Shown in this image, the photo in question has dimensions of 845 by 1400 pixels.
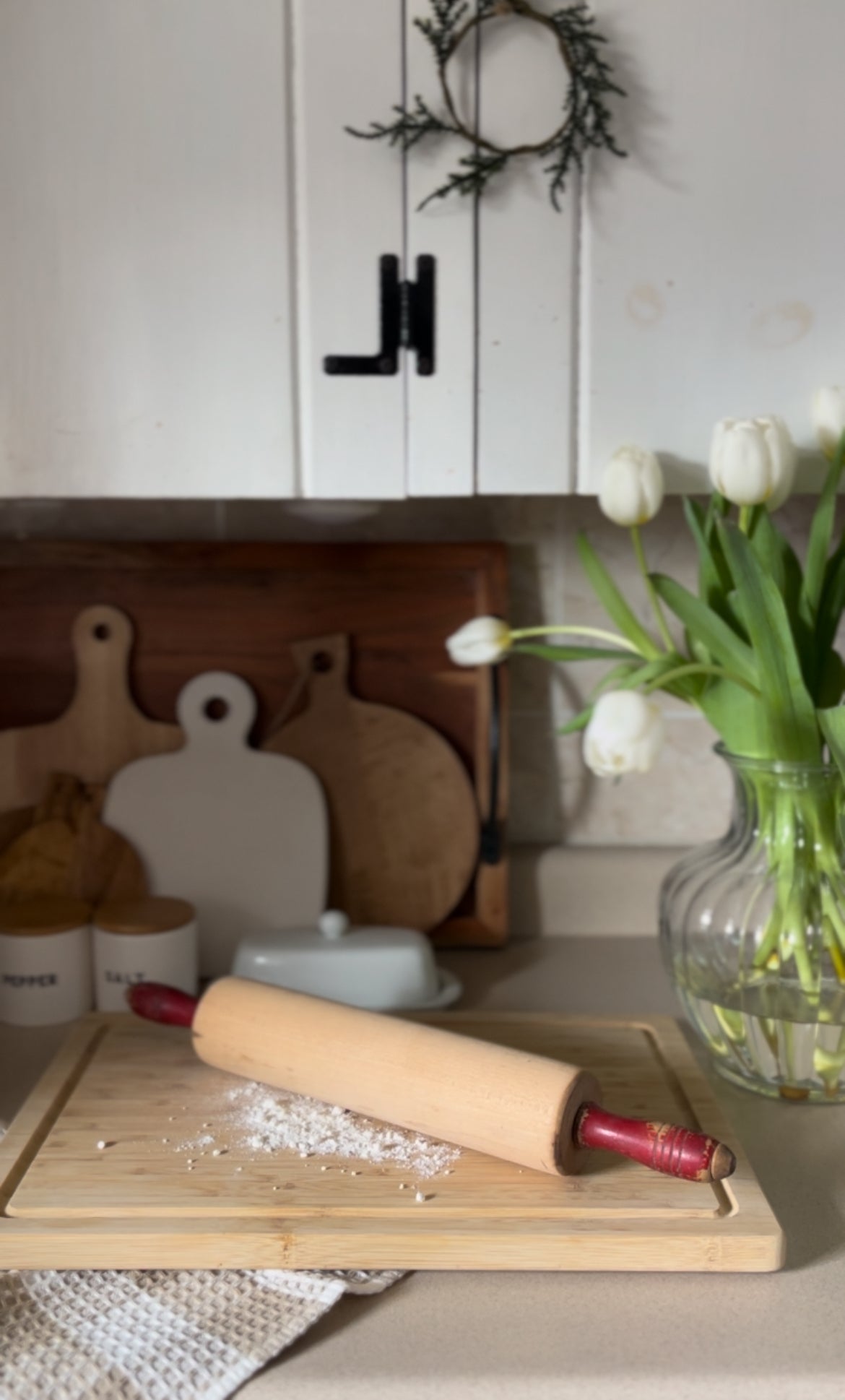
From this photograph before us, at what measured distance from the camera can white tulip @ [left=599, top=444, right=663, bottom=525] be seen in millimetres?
996

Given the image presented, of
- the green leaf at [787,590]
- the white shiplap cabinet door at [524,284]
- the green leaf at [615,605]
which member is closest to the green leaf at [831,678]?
the green leaf at [787,590]

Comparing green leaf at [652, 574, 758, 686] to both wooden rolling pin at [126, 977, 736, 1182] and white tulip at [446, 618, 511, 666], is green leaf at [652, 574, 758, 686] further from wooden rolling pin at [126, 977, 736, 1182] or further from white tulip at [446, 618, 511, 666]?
wooden rolling pin at [126, 977, 736, 1182]

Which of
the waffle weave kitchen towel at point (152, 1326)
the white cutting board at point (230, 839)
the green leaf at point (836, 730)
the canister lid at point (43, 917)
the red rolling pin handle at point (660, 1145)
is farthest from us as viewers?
the white cutting board at point (230, 839)

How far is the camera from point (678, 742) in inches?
56.6

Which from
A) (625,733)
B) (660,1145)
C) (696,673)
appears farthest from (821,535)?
(660,1145)

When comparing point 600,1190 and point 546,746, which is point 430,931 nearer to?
point 546,746

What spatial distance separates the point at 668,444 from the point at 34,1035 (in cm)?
79

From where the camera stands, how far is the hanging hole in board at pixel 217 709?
138 centimetres

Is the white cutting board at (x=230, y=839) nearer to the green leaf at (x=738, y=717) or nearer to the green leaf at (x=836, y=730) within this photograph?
the green leaf at (x=738, y=717)

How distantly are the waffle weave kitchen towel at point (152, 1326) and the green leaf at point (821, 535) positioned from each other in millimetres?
611

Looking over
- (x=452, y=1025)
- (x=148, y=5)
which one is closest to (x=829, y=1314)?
(x=452, y=1025)

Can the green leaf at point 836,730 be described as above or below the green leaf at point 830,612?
below

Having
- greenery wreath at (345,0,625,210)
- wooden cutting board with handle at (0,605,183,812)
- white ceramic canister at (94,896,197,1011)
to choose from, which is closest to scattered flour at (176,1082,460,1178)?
white ceramic canister at (94,896,197,1011)

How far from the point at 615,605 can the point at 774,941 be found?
1.03 feet
